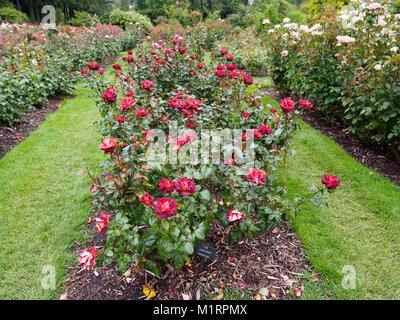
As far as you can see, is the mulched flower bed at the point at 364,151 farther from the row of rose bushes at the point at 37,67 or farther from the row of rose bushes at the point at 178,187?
the row of rose bushes at the point at 37,67

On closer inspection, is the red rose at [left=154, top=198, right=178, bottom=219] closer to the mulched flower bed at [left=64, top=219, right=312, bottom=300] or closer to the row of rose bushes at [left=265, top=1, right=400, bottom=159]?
the mulched flower bed at [left=64, top=219, right=312, bottom=300]

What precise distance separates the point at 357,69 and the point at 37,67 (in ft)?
18.8

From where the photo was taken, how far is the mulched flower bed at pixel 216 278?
180 centimetres

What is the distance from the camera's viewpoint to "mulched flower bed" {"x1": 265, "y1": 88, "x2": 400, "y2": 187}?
3.24 metres

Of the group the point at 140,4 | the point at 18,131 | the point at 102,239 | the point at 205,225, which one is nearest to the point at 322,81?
the point at 205,225

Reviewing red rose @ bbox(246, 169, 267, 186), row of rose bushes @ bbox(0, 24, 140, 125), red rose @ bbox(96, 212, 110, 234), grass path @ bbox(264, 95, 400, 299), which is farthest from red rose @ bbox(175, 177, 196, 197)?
row of rose bushes @ bbox(0, 24, 140, 125)

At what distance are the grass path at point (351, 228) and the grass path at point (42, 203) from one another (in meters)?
2.08

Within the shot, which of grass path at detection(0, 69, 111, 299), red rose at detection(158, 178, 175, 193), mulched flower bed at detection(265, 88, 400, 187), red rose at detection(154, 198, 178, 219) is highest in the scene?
red rose at detection(158, 178, 175, 193)

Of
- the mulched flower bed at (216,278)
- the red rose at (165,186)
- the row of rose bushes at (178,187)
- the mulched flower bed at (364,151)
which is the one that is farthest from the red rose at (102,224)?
the mulched flower bed at (364,151)

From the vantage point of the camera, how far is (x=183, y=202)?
1.56 m

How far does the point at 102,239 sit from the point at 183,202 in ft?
3.72

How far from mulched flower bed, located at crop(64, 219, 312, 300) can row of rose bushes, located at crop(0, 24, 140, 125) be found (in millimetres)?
3321
